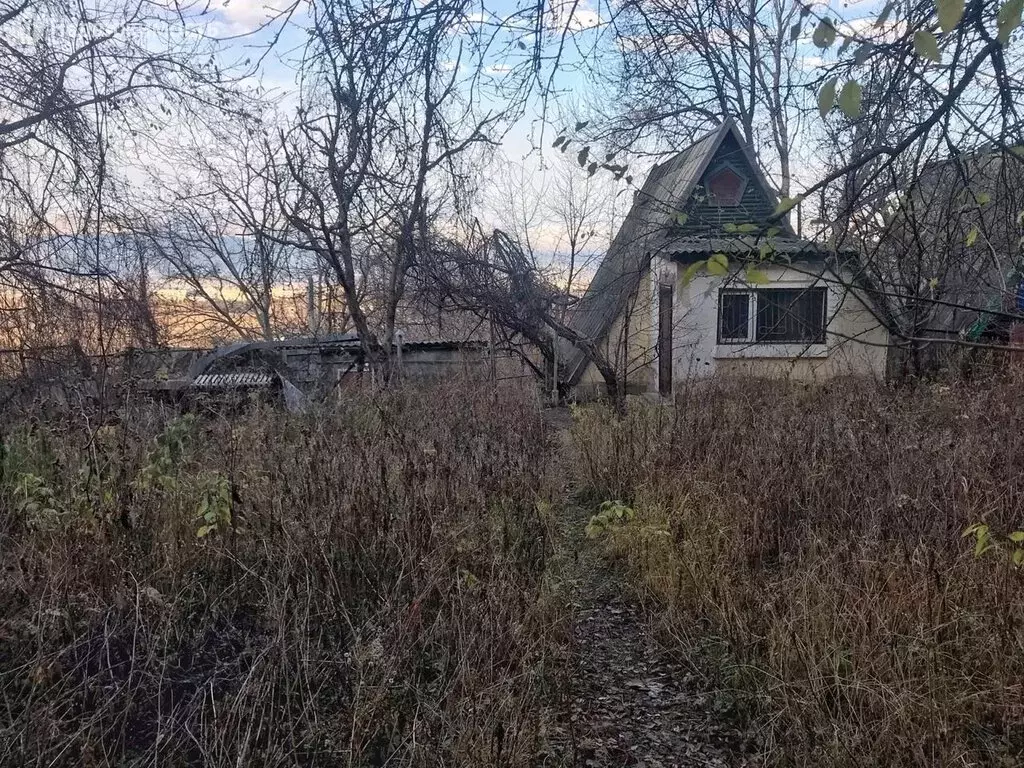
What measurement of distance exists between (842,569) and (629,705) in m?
1.18

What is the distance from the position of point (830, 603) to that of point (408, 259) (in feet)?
26.1

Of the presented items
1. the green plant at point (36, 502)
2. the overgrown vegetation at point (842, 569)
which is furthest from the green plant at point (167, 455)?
the overgrown vegetation at point (842, 569)

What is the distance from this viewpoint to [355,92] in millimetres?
2473

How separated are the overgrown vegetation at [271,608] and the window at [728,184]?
953cm

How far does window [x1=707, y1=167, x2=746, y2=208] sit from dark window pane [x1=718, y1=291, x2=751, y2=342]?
2055mm

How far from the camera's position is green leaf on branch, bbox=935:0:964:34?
3.45ft

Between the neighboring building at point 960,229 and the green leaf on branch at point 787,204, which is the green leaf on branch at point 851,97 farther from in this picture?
the neighboring building at point 960,229

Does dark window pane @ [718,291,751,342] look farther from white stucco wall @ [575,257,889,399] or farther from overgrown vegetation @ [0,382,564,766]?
overgrown vegetation @ [0,382,564,766]

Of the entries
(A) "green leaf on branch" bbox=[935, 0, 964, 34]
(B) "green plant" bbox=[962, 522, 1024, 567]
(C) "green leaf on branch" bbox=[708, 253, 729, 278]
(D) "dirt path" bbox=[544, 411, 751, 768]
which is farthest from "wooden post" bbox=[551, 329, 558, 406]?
(A) "green leaf on branch" bbox=[935, 0, 964, 34]

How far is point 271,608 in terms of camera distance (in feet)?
8.25

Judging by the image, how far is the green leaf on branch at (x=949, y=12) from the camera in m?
1.05

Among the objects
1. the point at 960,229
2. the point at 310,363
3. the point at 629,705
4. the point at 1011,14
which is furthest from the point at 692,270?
the point at 310,363

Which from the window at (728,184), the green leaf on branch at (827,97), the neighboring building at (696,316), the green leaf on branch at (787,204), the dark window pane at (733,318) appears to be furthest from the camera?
the window at (728,184)

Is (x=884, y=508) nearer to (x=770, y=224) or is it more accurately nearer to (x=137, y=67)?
(x=770, y=224)
